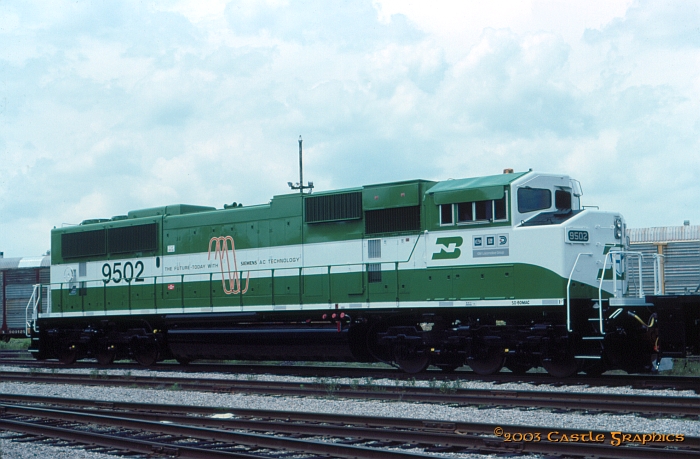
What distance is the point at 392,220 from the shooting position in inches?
589

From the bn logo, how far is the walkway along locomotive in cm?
3

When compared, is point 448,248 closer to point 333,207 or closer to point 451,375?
point 451,375

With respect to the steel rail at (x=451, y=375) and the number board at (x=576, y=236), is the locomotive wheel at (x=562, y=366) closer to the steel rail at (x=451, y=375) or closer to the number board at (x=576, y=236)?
the steel rail at (x=451, y=375)

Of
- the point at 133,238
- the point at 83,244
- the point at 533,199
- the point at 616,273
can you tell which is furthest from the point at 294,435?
the point at 83,244

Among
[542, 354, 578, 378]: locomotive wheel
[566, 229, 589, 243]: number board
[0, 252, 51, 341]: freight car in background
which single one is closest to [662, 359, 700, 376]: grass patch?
[542, 354, 578, 378]: locomotive wheel

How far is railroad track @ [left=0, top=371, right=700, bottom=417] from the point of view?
9781 millimetres

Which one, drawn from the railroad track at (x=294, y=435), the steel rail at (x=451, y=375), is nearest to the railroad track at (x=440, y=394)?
the steel rail at (x=451, y=375)

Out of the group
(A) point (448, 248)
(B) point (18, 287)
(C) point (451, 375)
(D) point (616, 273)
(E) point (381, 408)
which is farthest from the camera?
(B) point (18, 287)

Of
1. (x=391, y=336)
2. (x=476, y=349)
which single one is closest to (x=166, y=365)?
(x=391, y=336)

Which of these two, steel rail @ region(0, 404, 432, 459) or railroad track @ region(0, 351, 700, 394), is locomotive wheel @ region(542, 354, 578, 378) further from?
steel rail @ region(0, 404, 432, 459)

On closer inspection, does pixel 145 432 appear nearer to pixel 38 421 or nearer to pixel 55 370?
pixel 38 421

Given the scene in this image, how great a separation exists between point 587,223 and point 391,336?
3.94 metres

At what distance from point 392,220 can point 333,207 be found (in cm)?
137

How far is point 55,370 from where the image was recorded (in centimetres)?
1873
